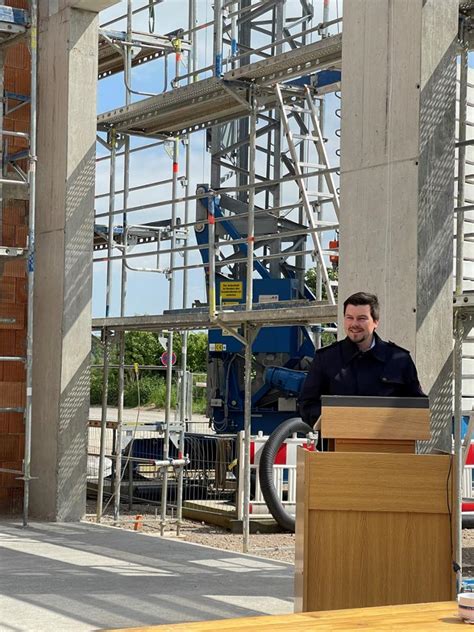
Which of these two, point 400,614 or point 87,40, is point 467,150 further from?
point 400,614

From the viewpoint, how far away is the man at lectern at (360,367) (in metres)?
5.80

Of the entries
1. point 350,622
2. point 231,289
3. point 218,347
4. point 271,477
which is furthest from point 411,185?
point 218,347

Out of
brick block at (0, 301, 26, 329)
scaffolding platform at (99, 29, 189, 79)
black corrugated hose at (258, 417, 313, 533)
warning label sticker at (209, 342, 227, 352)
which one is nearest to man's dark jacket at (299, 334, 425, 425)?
black corrugated hose at (258, 417, 313, 533)

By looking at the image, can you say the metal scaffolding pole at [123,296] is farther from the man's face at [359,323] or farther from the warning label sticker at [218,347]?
the man's face at [359,323]

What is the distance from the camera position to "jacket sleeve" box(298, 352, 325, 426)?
18.9 feet

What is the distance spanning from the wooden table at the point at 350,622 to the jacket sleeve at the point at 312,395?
186cm

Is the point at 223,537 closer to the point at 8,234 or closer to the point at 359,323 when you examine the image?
the point at 8,234

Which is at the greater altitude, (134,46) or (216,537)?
(134,46)

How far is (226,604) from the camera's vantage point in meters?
7.47

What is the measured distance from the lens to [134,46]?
48.2 feet

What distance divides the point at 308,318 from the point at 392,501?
191 inches

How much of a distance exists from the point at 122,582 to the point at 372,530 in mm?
3712

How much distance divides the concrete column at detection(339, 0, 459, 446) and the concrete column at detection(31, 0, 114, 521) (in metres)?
4.41

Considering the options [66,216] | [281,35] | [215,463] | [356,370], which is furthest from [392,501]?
[281,35]
